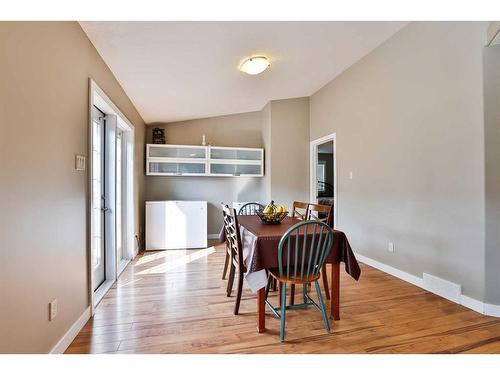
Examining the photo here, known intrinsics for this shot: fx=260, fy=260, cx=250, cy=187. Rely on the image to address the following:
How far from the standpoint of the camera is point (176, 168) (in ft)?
16.3

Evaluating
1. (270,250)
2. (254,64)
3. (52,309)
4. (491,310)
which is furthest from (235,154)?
(491,310)

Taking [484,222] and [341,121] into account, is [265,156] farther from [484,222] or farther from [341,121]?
[484,222]

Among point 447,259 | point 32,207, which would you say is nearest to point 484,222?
point 447,259

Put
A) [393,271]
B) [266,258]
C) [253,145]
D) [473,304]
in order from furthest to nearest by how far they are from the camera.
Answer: [253,145] < [393,271] < [473,304] < [266,258]

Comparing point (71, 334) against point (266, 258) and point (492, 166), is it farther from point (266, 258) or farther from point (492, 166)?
point (492, 166)

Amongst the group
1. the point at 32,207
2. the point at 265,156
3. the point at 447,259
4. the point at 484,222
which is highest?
the point at 265,156

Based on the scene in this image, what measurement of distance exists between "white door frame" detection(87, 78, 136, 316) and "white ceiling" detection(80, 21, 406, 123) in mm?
414

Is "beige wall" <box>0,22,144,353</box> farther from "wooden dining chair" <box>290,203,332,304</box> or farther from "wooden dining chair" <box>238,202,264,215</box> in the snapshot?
"wooden dining chair" <box>238,202,264,215</box>

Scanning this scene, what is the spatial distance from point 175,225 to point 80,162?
2.69m

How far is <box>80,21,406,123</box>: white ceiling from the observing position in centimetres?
231

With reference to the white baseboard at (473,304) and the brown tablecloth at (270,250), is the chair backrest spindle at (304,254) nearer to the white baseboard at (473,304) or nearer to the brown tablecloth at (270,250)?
the brown tablecloth at (270,250)

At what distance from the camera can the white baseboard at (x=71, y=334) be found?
1673mm

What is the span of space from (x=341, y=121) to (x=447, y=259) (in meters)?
2.51

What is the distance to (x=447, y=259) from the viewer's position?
2.60 metres
